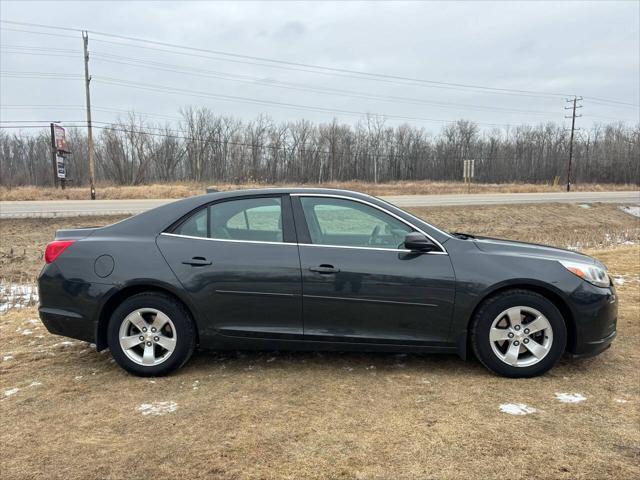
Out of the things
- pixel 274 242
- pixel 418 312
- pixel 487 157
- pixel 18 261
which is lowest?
pixel 18 261

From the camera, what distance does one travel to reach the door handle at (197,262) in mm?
3855

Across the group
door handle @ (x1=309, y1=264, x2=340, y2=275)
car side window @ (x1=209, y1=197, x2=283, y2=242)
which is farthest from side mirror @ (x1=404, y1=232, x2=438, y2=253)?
car side window @ (x1=209, y1=197, x2=283, y2=242)

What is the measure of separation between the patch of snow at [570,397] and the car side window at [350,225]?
1.63 metres

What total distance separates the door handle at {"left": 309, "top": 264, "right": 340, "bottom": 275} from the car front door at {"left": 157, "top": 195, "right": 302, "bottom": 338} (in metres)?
0.15

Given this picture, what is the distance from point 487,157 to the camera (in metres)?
81.2

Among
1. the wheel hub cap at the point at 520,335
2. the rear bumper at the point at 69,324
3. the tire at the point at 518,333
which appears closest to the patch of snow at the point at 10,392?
the rear bumper at the point at 69,324

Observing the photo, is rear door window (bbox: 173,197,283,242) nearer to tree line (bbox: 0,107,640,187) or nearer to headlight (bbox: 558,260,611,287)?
headlight (bbox: 558,260,611,287)

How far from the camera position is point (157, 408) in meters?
3.36

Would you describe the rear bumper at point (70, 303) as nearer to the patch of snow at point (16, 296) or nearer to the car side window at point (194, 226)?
the car side window at point (194, 226)

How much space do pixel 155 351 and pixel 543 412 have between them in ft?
9.85

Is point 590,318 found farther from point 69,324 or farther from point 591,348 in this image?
point 69,324

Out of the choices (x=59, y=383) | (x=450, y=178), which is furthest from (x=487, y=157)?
(x=59, y=383)

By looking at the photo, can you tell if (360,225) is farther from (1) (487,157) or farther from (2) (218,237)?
(1) (487,157)

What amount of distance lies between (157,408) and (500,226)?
19502mm
